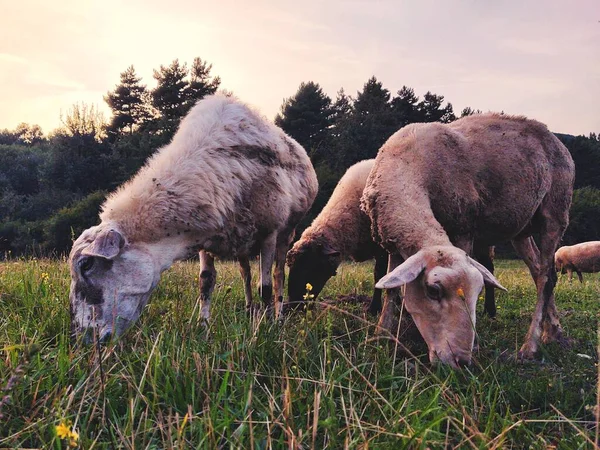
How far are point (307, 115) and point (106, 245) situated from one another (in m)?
42.1

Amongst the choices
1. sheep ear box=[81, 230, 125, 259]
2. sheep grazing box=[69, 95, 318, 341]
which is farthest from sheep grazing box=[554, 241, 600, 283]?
sheep ear box=[81, 230, 125, 259]

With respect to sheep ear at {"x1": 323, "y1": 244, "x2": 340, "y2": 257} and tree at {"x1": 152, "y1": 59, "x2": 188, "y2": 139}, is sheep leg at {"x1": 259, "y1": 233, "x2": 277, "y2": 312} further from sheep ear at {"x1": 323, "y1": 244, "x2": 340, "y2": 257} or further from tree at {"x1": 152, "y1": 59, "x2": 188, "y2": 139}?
tree at {"x1": 152, "y1": 59, "x2": 188, "y2": 139}

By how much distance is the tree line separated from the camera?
3200 cm

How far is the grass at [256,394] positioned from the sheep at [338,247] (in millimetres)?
1983

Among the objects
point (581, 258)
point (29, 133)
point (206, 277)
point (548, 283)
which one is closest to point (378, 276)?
point (548, 283)

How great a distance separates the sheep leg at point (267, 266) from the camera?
202 inches

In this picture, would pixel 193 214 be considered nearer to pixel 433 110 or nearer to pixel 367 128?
pixel 367 128

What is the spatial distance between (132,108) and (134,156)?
1125 centimetres

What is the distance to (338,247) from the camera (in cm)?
628

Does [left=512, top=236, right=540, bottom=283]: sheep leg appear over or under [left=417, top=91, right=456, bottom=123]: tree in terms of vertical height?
under

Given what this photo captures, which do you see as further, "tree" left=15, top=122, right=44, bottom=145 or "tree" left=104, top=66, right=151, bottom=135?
"tree" left=15, top=122, right=44, bottom=145

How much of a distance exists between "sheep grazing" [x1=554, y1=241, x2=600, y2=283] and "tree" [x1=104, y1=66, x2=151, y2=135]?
35662 millimetres

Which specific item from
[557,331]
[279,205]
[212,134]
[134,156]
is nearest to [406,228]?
[279,205]

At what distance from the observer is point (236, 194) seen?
14.9ft
